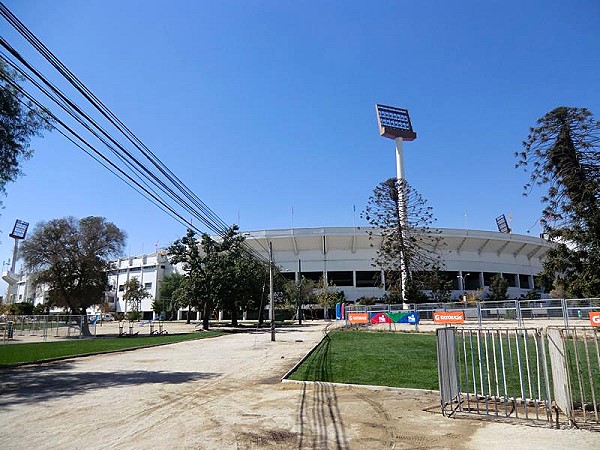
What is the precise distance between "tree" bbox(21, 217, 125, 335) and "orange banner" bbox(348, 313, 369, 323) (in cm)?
2527

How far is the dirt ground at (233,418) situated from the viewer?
6109 millimetres

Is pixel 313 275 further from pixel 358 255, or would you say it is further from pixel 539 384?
pixel 539 384

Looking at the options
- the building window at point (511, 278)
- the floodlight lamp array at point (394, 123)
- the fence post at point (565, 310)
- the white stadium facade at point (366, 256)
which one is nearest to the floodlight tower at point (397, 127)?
the floodlight lamp array at point (394, 123)

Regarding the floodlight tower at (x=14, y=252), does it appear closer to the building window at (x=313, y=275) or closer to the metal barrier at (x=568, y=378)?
the building window at (x=313, y=275)

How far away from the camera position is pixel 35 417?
25.8ft

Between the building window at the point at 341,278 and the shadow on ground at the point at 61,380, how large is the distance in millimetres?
70421

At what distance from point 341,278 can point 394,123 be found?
33.6m

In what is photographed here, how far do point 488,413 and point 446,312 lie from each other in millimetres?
25417

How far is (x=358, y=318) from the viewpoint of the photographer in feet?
115

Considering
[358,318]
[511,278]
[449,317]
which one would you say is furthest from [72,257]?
[511,278]

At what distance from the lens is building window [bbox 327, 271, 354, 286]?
83500 mm

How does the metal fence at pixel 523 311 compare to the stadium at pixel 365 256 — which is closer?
the metal fence at pixel 523 311

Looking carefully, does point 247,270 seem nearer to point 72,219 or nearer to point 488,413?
point 72,219

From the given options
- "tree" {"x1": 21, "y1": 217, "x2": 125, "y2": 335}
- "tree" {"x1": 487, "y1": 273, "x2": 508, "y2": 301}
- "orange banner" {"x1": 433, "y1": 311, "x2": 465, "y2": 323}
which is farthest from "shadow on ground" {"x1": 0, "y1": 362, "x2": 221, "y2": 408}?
"tree" {"x1": 487, "y1": 273, "x2": 508, "y2": 301}
